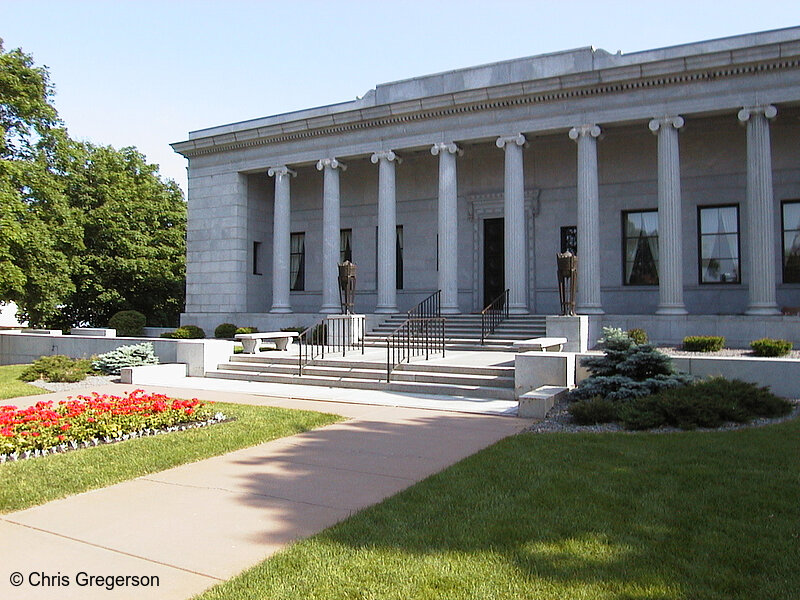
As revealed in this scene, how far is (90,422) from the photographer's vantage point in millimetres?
8977

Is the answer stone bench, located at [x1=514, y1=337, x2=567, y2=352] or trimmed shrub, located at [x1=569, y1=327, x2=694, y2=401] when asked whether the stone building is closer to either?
stone bench, located at [x1=514, y1=337, x2=567, y2=352]

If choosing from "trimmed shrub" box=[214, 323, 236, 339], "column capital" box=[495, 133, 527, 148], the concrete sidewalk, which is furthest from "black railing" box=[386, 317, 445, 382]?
"trimmed shrub" box=[214, 323, 236, 339]

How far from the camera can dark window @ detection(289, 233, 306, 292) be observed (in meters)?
28.3

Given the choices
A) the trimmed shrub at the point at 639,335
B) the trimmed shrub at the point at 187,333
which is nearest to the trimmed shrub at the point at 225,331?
the trimmed shrub at the point at 187,333

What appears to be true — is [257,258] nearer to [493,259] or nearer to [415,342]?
[493,259]

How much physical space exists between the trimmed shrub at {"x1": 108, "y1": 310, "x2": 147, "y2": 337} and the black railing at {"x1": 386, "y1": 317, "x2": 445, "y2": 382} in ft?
45.6

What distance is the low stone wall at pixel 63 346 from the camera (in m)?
18.8

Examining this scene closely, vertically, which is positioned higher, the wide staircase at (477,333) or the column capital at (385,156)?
the column capital at (385,156)

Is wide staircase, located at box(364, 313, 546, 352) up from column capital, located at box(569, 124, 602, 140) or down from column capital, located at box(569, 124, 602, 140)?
down

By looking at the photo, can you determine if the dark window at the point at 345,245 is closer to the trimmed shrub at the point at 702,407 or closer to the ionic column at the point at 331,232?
the ionic column at the point at 331,232

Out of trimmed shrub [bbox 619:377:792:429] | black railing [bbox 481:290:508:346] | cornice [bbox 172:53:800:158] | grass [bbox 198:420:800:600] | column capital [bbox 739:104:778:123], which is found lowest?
grass [bbox 198:420:800:600]

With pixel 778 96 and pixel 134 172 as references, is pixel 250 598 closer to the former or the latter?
pixel 778 96

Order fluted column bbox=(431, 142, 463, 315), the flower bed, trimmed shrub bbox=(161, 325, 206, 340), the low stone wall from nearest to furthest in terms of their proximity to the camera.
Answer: the flower bed → the low stone wall → fluted column bbox=(431, 142, 463, 315) → trimmed shrub bbox=(161, 325, 206, 340)

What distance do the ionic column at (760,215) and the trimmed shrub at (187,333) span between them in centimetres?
1972
